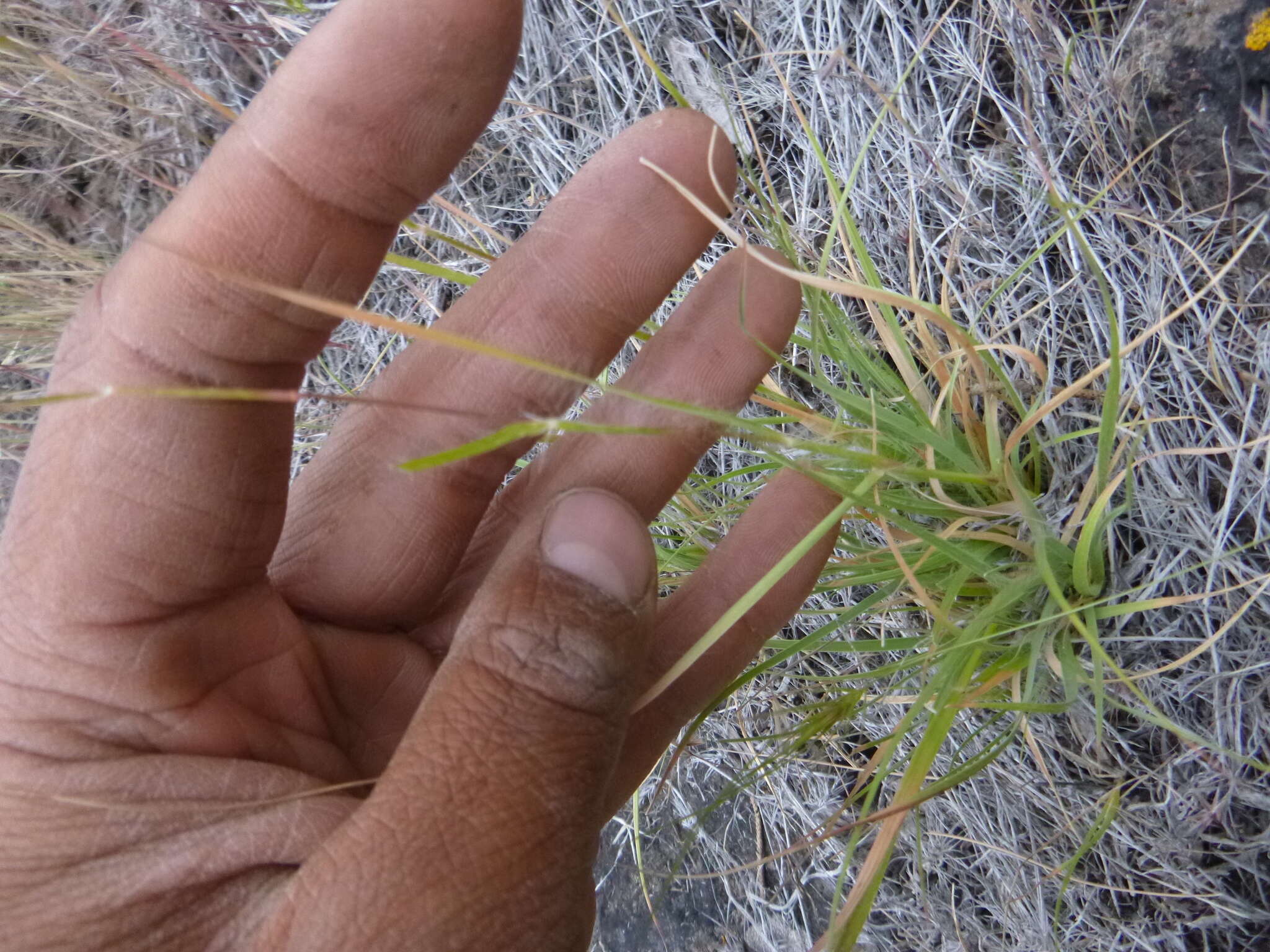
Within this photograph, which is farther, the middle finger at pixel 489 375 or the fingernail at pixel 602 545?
the middle finger at pixel 489 375

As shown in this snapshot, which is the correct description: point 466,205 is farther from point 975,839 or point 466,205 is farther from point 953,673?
point 975,839

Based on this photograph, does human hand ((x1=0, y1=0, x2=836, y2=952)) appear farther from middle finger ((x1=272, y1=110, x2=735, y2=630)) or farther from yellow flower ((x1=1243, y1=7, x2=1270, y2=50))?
yellow flower ((x1=1243, y1=7, x2=1270, y2=50))

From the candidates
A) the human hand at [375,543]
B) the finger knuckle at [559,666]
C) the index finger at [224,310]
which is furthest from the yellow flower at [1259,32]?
the finger knuckle at [559,666]

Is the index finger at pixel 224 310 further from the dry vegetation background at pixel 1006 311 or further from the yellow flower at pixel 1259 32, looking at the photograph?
the yellow flower at pixel 1259 32

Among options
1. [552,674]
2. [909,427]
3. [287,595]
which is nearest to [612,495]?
[552,674]

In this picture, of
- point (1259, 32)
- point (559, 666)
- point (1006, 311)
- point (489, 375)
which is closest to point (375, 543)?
point (489, 375)

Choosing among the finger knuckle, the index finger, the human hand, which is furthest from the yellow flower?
the finger knuckle
